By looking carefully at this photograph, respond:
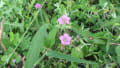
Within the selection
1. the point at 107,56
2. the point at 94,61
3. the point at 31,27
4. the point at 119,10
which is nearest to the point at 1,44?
the point at 31,27

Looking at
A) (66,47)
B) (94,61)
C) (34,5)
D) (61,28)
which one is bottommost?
(94,61)

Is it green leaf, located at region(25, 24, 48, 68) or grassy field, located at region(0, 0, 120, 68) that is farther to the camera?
grassy field, located at region(0, 0, 120, 68)

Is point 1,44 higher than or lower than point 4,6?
lower

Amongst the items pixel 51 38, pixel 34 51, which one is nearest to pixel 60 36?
pixel 51 38

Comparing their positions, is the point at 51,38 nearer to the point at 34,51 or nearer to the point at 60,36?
the point at 60,36

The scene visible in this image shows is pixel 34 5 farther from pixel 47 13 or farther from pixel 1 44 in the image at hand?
pixel 1 44

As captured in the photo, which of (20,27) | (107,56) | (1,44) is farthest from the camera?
(20,27)

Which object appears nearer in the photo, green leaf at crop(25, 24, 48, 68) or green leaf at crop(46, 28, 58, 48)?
green leaf at crop(25, 24, 48, 68)

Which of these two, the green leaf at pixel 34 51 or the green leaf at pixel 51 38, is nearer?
the green leaf at pixel 34 51

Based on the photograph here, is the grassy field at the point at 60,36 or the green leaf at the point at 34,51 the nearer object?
the green leaf at the point at 34,51
